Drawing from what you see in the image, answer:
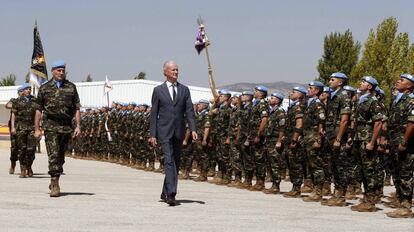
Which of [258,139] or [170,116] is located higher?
[170,116]

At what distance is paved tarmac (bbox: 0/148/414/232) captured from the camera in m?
8.50

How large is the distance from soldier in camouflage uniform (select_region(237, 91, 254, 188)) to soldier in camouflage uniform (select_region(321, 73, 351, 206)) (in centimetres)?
308

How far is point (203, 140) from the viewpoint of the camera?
17.0 metres

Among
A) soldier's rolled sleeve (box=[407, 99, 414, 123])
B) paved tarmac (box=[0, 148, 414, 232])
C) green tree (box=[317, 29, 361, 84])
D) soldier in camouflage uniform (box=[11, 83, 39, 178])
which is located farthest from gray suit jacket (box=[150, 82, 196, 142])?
green tree (box=[317, 29, 361, 84])

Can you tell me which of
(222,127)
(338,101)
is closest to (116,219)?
(338,101)

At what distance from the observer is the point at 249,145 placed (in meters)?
15.1

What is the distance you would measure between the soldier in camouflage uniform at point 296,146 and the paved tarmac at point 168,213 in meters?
0.42

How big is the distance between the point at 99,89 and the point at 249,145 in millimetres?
46454

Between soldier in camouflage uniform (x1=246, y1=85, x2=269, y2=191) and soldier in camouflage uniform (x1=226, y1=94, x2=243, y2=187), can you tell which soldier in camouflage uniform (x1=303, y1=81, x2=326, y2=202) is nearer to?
soldier in camouflage uniform (x1=246, y1=85, x2=269, y2=191)

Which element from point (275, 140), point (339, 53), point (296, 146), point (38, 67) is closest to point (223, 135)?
point (275, 140)

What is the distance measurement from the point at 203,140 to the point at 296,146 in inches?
161

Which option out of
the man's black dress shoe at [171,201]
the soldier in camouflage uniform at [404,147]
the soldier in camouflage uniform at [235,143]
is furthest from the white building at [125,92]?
the soldier in camouflage uniform at [404,147]

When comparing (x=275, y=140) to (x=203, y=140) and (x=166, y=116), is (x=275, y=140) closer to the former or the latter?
(x=203, y=140)

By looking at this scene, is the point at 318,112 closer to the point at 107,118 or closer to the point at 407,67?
the point at 107,118
